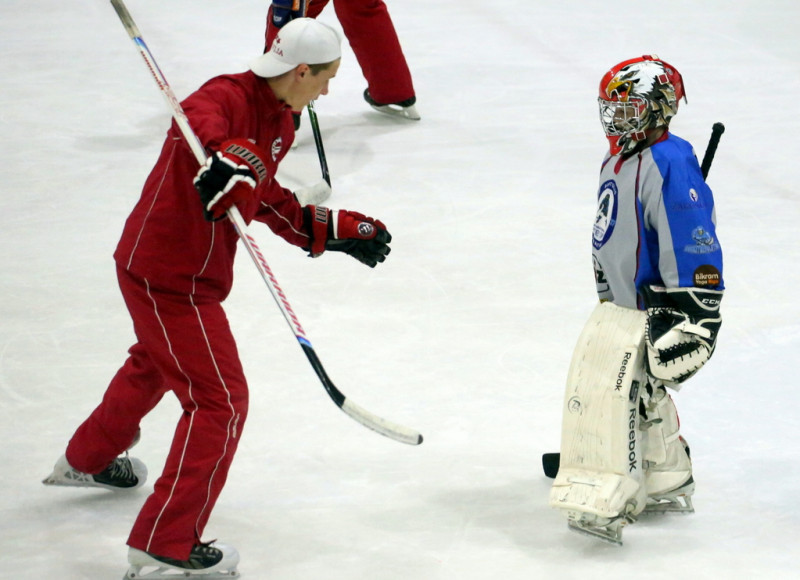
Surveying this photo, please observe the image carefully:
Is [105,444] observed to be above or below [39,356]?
above

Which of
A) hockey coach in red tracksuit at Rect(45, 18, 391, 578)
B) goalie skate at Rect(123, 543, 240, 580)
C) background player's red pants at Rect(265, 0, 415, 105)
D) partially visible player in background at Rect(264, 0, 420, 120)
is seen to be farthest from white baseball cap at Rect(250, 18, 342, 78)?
background player's red pants at Rect(265, 0, 415, 105)

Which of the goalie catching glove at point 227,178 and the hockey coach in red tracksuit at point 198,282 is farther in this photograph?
the hockey coach in red tracksuit at point 198,282

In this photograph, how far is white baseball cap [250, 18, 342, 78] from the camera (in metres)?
2.57

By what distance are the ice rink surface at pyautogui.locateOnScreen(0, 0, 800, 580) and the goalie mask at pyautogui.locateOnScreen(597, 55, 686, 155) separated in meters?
0.90

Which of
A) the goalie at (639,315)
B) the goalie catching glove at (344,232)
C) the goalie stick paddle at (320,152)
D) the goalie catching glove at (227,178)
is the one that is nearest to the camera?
the goalie catching glove at (227,178)

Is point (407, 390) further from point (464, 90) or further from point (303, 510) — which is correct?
point (464, 90)

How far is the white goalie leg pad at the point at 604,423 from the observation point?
2.69 metres

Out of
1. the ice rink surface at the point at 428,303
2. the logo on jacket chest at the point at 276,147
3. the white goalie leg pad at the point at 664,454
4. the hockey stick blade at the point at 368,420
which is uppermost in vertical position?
the logo on jacket chest at the point at 276,147

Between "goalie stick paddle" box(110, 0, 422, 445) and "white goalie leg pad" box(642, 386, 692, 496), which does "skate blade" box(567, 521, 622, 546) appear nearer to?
"white goalie leg pad" box(642, 386, 692, 496)

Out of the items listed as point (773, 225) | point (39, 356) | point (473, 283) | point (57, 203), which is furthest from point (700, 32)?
point (39, 356)

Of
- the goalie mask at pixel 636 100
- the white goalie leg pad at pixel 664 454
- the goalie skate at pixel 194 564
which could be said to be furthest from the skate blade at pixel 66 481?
the goalie mask at pixel 636 100

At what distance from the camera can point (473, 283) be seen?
4.20 meters

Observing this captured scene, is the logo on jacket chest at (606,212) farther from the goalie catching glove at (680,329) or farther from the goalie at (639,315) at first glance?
Result: the goalie catching glove at (680,329)

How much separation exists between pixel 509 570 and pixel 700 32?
4.91 metres
